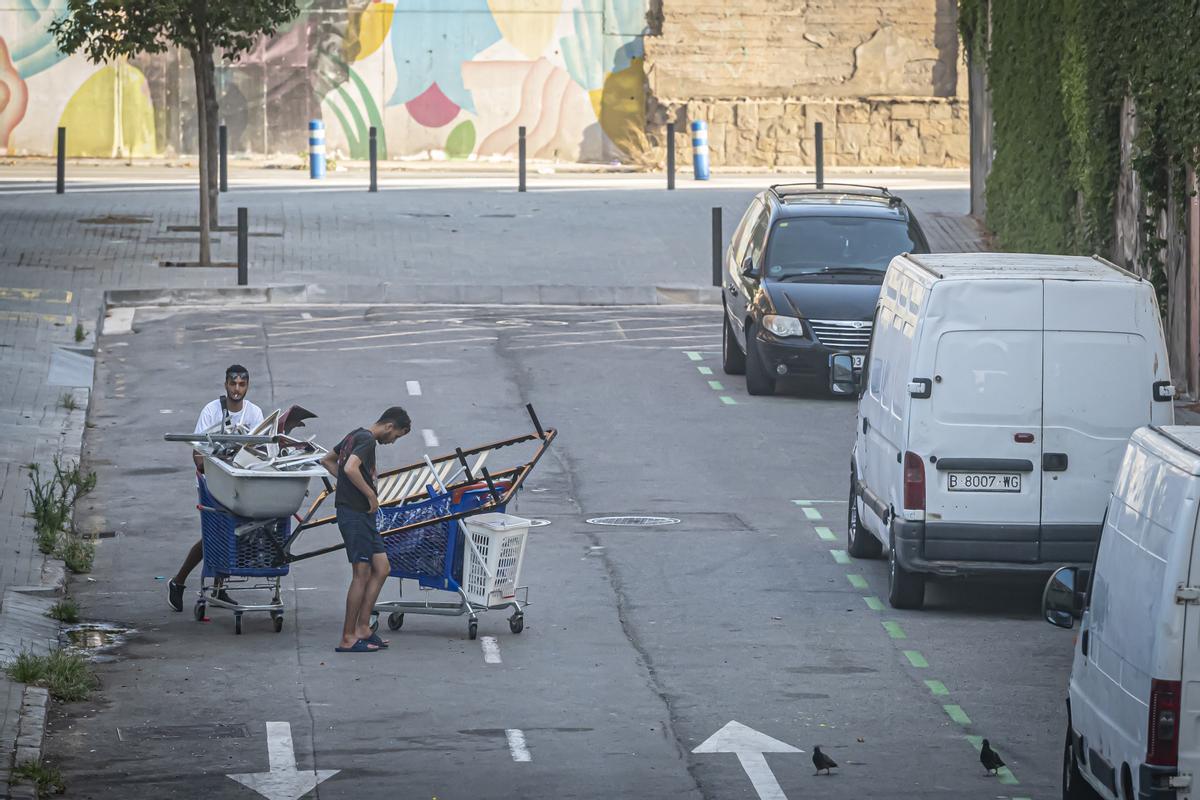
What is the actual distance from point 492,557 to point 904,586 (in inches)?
112

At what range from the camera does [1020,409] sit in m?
13.5

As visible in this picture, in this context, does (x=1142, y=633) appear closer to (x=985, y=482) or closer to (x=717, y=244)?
(x=985, y=482)

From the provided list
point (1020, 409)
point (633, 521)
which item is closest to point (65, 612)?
point (633, 521)

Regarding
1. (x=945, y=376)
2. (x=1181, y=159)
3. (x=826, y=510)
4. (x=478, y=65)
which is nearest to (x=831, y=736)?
(x=945, y=376)

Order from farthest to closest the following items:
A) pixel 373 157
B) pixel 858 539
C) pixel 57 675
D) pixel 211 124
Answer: pixel 373 157
pixel 211 124
pixel 858 539
pixel 57 675

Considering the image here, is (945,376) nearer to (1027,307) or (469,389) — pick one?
(1027,307)

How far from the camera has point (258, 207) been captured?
3712 cm

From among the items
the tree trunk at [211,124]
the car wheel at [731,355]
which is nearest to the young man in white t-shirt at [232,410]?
the car wheel at [731,355]

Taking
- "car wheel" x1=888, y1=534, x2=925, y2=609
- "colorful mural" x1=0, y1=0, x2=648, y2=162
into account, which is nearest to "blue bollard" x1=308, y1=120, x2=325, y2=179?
"colorful mural" x1=0, y1=0, x2=648, y2=162

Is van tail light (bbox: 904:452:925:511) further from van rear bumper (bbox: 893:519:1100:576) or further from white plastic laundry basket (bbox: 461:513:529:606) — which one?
white plastic laundry basket (bbox: 461:513:529:606)

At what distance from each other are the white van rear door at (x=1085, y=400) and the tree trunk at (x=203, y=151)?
18.7 metres

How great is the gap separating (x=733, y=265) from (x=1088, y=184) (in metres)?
4.97

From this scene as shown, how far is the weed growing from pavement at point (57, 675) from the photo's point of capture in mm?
11891

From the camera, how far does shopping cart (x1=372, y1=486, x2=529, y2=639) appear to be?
43.4ft
